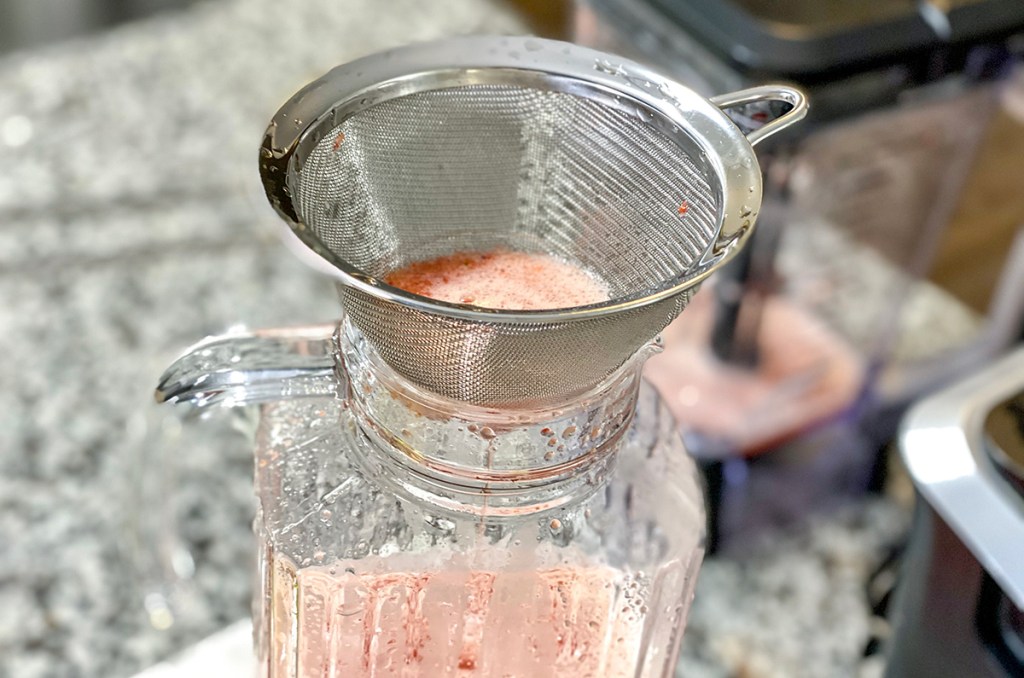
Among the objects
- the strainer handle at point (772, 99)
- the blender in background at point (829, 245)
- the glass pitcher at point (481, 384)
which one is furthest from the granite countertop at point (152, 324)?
the strainer handle at point (772, 99)

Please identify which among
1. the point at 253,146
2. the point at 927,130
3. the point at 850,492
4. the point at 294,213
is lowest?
the point at 850,492

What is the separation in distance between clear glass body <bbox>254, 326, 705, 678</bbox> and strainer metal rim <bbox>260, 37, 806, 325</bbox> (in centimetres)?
8

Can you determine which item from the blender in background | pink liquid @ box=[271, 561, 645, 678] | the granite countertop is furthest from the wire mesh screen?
the blender in background

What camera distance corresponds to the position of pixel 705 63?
814 millimetres

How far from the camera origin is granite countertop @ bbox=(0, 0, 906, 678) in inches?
31.0

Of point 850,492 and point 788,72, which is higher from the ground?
point 788,72

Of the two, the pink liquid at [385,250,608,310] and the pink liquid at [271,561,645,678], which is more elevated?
the pink liquid at [385,250,608,310]

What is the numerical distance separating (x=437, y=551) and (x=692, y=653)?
384 mm

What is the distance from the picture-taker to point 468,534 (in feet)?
1.54

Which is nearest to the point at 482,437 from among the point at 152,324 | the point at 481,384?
the point at 481,384

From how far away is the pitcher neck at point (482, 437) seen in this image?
43 cm

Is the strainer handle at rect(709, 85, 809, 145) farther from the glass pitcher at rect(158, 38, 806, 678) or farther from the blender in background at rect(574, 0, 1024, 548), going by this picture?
the blender in background at rect(574, 0, 1024, 548)

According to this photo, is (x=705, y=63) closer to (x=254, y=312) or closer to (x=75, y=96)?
(x=254, y=312)

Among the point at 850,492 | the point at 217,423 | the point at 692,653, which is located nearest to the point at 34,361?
the point at 217,423
